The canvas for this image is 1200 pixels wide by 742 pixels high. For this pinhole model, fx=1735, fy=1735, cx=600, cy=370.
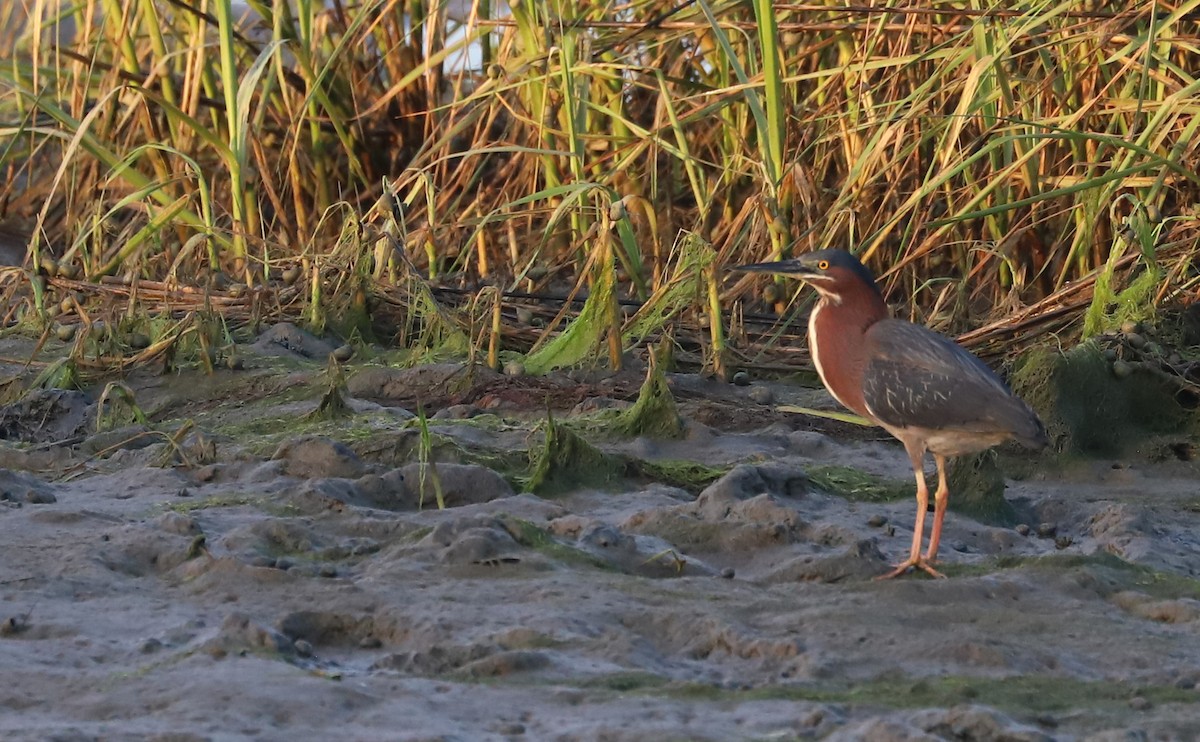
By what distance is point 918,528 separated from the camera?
4152 mm

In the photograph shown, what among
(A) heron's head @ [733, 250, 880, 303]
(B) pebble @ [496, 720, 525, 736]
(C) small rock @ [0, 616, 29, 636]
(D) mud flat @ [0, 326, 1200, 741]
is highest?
(A) heron's head @ [733, 250, 880, 303]

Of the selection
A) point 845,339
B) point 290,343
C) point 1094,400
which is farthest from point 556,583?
point 290,343

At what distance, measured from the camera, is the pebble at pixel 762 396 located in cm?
548

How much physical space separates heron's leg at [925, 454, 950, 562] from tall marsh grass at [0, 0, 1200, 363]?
1320 mm

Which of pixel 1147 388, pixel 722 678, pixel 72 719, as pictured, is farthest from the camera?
pixel 1147 388

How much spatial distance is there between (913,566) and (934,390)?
1.57ft

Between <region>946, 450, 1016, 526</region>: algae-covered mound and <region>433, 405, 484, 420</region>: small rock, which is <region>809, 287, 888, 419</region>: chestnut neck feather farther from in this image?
<region>433, 405, 484, 420</region>: small rock

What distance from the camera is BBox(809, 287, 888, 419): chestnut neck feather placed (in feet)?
14.4

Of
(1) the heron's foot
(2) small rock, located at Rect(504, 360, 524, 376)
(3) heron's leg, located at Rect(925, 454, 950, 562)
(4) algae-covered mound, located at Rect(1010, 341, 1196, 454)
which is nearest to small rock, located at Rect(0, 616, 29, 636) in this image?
(1) the heron's foot

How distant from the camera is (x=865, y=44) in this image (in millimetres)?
6270

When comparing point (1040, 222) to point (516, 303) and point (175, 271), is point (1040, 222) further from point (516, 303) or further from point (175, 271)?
point (175, 271)

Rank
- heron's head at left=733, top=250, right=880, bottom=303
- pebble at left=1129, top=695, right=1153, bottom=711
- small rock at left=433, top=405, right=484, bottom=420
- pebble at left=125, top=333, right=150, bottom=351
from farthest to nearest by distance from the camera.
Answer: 1. pebble at left=125, top=333, right=150, bottom=351
2. small rock at left=433, top=405, right=484, bottom=420
3. heron's head at left=733, top=250, right=880, bottom=303
4. pebble at left=1129, top=695, right=1153, bottom=711

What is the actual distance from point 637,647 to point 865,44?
3482 mm

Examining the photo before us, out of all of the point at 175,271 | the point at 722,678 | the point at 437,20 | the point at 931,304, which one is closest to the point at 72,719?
the point at 722,678
